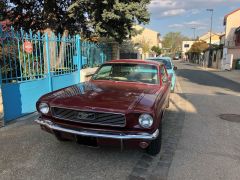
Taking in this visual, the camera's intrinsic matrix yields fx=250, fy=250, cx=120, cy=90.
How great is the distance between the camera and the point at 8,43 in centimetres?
564

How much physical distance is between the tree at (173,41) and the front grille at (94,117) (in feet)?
340

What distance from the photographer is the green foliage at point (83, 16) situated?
1054 cm

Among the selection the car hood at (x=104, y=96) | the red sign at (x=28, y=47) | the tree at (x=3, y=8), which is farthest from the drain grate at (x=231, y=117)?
the tree at (x=3, y=8)

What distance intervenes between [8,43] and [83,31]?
7322 mm

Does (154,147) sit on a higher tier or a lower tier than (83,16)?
lower

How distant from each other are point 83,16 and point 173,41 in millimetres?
Result: 99168

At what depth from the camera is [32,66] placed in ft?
22.8

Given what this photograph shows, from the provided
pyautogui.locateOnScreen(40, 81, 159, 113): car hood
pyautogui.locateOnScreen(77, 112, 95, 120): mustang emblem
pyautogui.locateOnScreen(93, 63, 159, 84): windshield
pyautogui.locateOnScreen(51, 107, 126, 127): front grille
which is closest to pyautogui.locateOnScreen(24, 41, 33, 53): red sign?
pyautogui.locateOnScreen(93, 63, 159, 84): windshield

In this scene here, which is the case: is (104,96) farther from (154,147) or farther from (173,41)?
(173,41)

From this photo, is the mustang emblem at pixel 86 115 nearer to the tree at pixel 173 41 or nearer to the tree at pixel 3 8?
the tree at pixel 3 8

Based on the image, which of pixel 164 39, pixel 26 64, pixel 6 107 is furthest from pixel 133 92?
pixel 164 39

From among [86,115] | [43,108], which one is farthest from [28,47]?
[86,115]

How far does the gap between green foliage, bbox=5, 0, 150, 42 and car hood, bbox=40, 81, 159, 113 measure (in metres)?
6.45

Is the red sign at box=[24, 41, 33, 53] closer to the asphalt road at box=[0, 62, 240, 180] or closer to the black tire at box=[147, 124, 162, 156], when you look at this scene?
the asphalt road at box=[0, 62, 240, 180]
